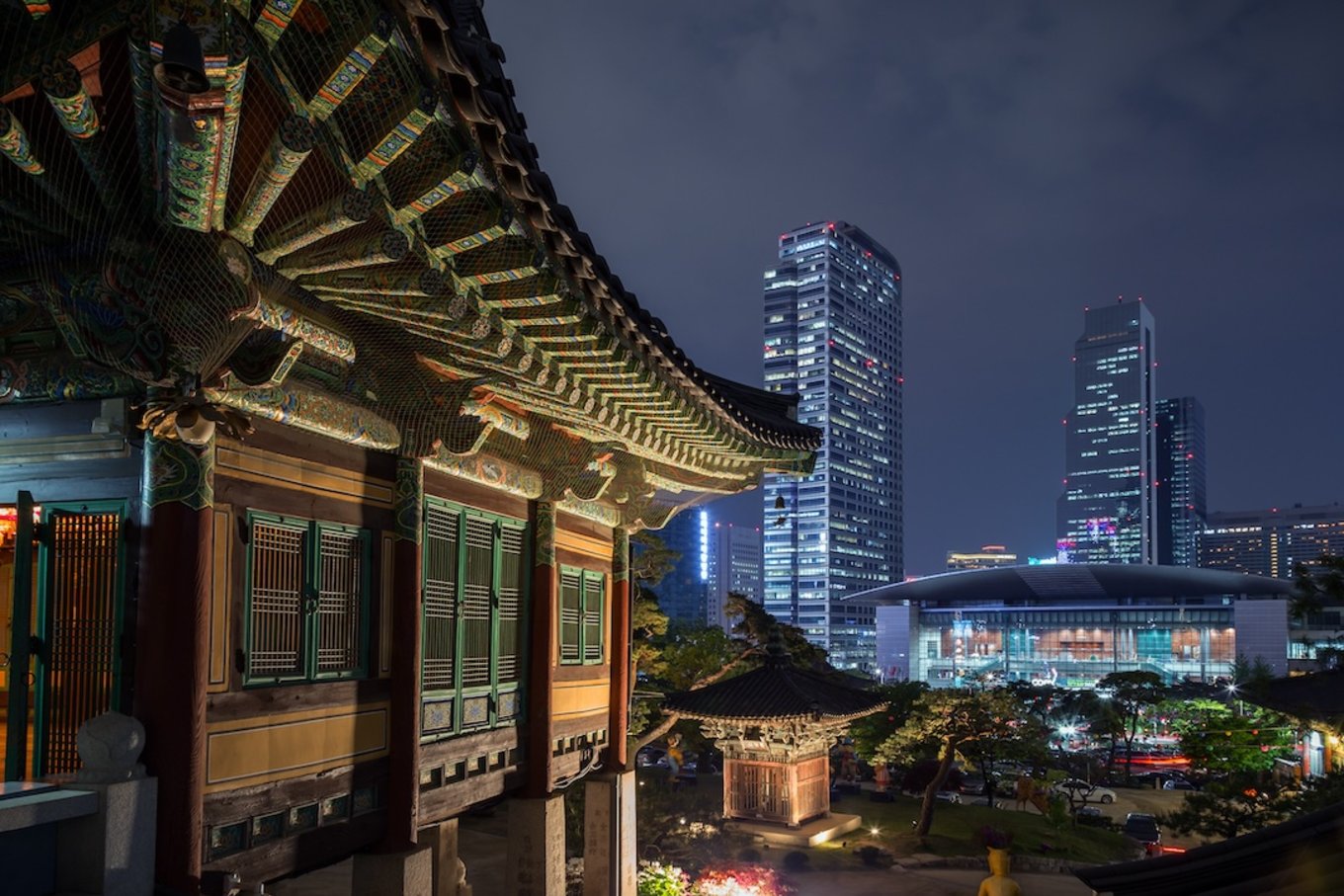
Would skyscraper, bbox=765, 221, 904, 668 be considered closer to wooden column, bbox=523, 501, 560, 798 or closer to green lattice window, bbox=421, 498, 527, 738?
wooden column, bbox=523, 501, 560, 798

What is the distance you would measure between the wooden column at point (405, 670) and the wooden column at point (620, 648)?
6.79 metres

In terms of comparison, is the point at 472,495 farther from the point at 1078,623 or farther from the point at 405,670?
the point at 1078,623

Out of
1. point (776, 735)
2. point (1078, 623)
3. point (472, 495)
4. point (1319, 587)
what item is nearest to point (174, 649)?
point (472, 495)

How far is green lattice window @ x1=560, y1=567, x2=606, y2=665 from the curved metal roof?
3689 inches

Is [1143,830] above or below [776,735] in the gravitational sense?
below

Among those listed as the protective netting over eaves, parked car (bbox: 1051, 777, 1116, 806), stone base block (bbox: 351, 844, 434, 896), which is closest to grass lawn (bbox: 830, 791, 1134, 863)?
parked car (bbox: 1051, 777, 1116, 806)

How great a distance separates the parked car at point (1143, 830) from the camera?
35.9 m

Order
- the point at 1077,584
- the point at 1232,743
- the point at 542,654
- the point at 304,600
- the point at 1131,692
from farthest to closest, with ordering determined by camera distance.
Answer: the point at 1077,584
the point at 1131,692
the point at 1232,743
the point at 542,654
the point at 304,600

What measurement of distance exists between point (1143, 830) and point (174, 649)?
38071 mm

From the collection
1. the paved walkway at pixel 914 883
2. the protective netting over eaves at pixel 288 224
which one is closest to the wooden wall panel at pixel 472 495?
the protective netting over eaves at pixel 288 224

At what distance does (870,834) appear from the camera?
33.3 metres

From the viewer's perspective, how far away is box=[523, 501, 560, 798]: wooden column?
43.2 ft

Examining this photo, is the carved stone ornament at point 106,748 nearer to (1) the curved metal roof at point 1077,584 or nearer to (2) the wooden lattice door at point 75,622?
(2) the wooden lattice door at point 75,622

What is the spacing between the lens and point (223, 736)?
7.65m
